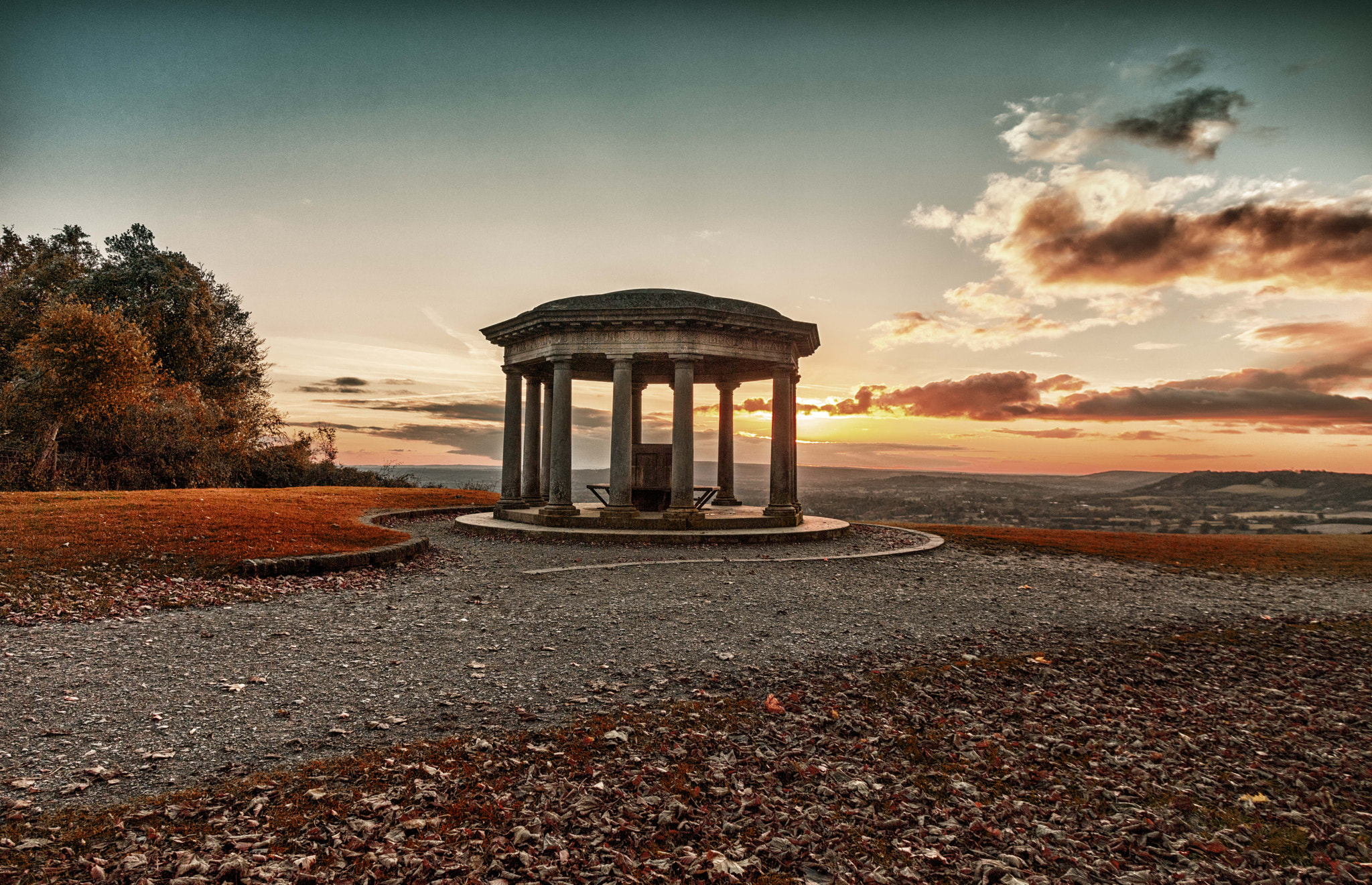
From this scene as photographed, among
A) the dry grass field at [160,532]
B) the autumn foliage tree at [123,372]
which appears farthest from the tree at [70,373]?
the dry grass field at [160,532]

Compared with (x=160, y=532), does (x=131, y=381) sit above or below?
above

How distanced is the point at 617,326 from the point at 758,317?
4250 mm

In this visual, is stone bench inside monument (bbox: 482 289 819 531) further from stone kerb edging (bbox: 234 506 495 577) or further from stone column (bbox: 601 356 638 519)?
stone kerb edging (bbox: 234 506 495 577)

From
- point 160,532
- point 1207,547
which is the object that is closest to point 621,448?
point 160,532

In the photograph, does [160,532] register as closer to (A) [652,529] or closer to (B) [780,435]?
(A) [652,529]

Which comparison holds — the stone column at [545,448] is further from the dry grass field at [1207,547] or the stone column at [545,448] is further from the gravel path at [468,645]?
the dry grass field at [1207,547]

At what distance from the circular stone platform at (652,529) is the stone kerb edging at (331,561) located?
372cm

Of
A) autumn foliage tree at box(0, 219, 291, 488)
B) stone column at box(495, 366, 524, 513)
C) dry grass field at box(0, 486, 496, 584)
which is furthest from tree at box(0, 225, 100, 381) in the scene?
stone column at box(495, 366, 524, 513)

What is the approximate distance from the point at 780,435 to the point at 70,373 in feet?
89.1

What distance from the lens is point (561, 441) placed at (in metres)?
19.9

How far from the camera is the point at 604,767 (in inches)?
185

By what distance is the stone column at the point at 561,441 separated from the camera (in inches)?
771

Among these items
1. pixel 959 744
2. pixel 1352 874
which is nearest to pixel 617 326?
pixel 959 744

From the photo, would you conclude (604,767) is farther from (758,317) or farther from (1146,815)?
(758,317)
